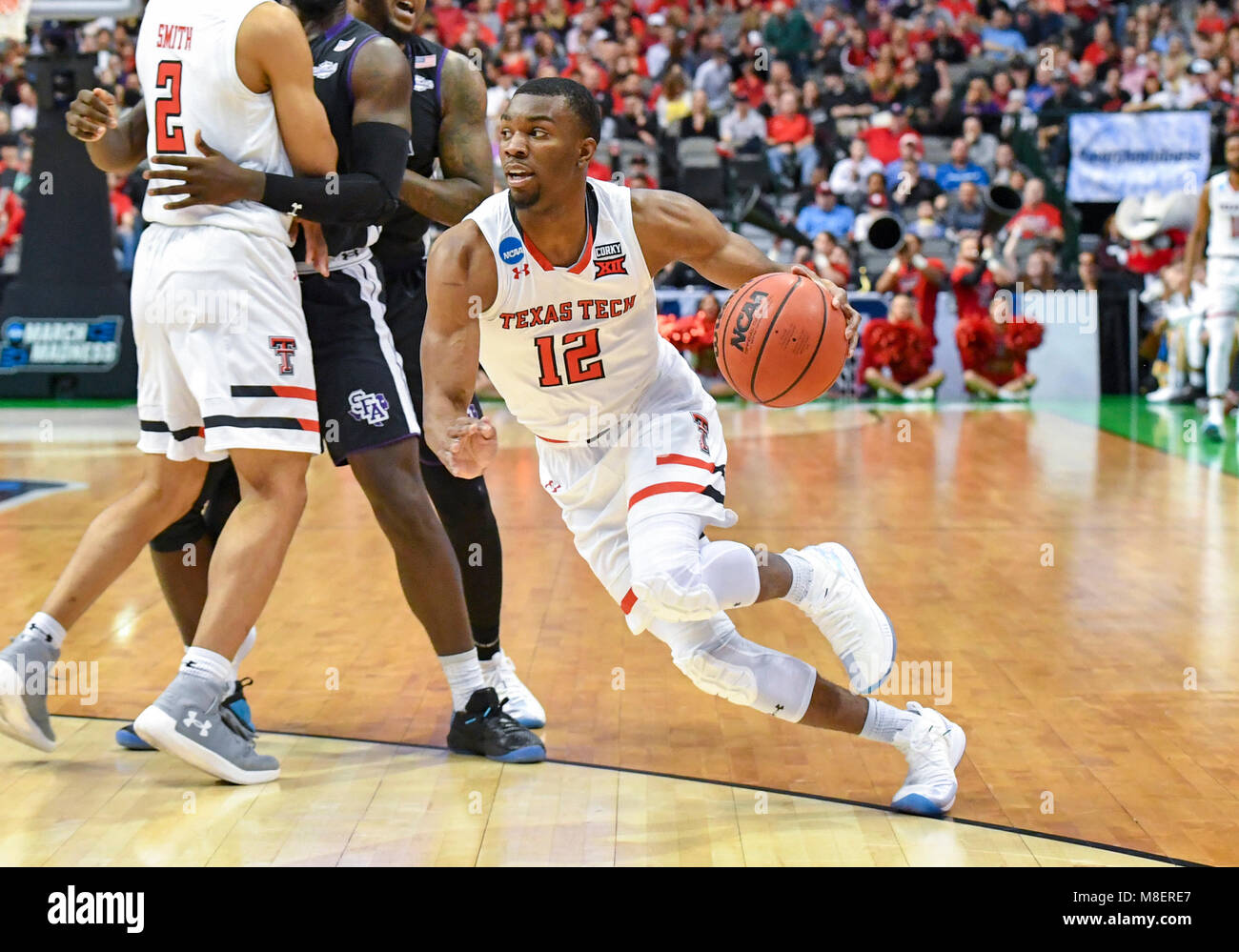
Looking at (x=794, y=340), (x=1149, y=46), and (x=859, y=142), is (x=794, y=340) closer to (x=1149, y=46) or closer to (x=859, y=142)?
(x=859, y=142)

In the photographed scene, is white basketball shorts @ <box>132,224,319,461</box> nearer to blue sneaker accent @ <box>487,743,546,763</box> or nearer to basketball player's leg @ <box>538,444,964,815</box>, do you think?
basketball player's leg @ <box>538,444,964,815</box>

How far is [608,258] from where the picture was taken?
351 centimetres

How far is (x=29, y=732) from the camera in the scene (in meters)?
3.71

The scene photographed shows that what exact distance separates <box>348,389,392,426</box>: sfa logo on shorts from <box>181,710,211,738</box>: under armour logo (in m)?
0.87

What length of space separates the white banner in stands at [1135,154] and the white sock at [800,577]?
14290mm

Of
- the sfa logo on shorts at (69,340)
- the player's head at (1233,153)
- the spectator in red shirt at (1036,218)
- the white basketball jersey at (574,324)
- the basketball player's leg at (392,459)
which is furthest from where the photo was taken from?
the spectator in red shirt at (1036,218)

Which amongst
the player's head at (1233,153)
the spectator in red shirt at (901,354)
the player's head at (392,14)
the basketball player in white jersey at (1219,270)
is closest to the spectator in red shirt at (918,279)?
the spectator in red shirt at (901,354)

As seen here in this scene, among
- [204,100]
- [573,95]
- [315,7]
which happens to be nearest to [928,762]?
[573,95]

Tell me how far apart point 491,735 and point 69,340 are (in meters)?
11.7

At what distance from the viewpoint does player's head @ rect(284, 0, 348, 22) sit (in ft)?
12.9

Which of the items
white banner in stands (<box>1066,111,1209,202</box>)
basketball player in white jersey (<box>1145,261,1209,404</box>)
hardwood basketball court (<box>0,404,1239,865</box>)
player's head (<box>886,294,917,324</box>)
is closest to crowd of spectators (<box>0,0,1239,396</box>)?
white banner in stands (<box>1066,111,1209,202</box>)

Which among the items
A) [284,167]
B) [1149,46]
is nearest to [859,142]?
[1149,46]

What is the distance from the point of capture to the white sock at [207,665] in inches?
138

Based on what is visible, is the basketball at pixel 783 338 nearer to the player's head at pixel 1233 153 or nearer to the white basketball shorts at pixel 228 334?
the white basketball shorts at pixel 228 334
